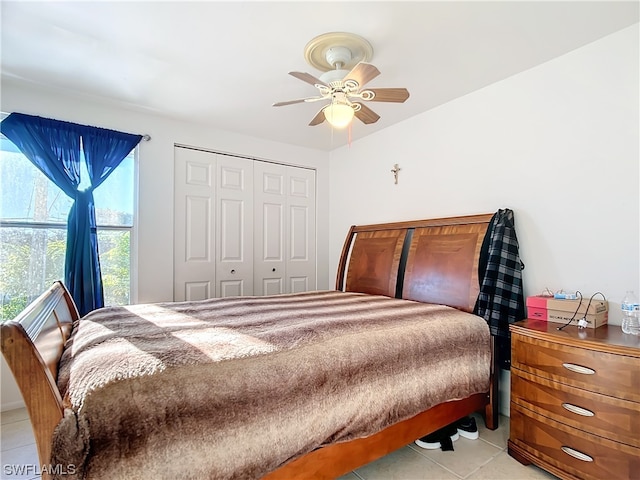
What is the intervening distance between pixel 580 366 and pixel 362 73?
1.88 metres

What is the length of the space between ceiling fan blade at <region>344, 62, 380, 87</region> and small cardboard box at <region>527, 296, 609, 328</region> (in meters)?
1.71

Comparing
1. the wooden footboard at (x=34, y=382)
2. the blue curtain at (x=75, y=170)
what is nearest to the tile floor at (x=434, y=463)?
the blue curtain at (x=75, y=170)

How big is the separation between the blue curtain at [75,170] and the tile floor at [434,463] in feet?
3.33

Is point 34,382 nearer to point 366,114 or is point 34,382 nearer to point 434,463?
point 434,463

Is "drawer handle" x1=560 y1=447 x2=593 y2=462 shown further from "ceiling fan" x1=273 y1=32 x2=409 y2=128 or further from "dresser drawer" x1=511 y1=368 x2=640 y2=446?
"ceiling fan" x1=273 y1=32 x2=409 y2=128

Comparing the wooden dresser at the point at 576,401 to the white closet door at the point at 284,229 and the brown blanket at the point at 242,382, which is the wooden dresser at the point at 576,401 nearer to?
the brown blanket at the point at 242,382

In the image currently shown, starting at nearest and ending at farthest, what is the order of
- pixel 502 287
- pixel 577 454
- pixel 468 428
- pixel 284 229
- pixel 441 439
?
pixel 577 454
pixel 441 439
pixel 468 428
pixel 502 287
pixel 284 229

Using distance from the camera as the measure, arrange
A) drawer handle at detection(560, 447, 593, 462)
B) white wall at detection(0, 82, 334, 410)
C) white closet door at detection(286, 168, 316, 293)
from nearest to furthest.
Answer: drawer handle at detection(560, 447, 593, 462) → white wall at detection(0, 82, 334, 410) → white closet door at detection(286, 168, 316, 293)

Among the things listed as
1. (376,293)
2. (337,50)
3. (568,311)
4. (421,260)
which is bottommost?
(376,293)

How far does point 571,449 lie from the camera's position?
160 centimetres

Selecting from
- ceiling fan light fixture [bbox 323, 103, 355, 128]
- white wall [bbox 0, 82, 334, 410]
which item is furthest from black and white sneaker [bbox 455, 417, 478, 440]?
white wall [bbox 0, 82, 334, 410]

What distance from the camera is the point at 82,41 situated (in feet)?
6.72

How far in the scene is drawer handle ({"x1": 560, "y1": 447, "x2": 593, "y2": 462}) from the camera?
5.04ft

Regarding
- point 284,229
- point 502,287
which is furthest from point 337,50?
point 284,229
